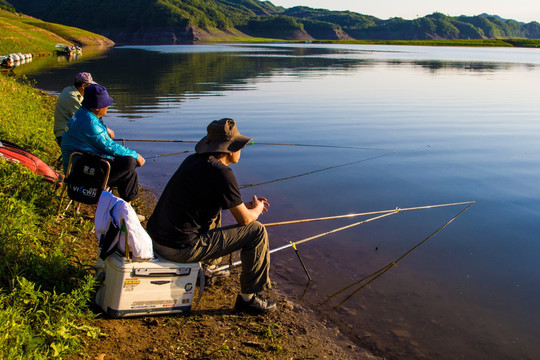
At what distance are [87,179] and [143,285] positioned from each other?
222 centimetres

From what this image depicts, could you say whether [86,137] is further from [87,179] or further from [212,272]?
[212,272]

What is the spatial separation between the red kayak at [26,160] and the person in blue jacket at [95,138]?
3.27 feet

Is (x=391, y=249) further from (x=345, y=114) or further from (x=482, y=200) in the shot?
(x=345, y=114)

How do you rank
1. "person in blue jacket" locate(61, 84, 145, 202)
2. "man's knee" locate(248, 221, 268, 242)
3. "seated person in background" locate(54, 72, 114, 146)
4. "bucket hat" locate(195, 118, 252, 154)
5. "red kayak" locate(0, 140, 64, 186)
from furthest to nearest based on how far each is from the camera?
"seated person in background" locate(54, 72, 114, 146)
"red kayak" locate(0, 140, 64, 186)
"person in blue jacket" locate(61, 84, 145, 202)
"man's knee" locate(248, 221, 268, 242)
"bucket hat" locate(195, 118, 252, 154)

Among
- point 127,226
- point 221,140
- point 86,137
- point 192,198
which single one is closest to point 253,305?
point 192,198

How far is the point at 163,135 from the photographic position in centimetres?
1463

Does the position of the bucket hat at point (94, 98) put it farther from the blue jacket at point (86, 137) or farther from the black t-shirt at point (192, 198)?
the black t-shirt at point (192, 198)

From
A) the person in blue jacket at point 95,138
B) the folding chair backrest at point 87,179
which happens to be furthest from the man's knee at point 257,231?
the person in blue jacket at point 95,138

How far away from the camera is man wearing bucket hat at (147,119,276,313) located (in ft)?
14.0

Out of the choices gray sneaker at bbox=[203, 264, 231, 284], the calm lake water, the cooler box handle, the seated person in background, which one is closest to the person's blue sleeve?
the seated person in background

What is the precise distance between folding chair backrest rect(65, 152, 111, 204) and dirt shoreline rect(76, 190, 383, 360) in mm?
1884

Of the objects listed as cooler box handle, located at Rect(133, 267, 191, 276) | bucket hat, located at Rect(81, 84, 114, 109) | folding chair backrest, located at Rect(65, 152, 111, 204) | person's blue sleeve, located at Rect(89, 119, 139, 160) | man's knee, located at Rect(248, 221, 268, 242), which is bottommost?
cooler box handle, located at Rect(133, 267, 191, 276)

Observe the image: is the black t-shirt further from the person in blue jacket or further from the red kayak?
the red kayak

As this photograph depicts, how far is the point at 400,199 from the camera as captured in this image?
934 cm
